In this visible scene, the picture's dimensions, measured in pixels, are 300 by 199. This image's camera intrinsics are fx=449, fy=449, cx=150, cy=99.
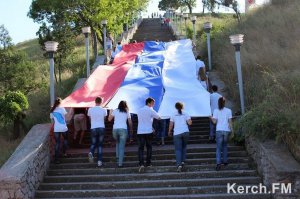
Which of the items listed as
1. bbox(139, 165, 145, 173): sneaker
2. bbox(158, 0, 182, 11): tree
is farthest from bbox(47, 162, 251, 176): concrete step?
bbox(158, 0, 182, 11): tree

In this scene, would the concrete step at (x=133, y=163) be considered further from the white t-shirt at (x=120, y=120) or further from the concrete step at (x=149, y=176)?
the white t-shirt at (x=120, y=120)

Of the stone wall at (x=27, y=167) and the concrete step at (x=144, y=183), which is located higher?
the stone wall at (x=27, y=167)

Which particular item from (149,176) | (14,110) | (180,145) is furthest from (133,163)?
(14,110)

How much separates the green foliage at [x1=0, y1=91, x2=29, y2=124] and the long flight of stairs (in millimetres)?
8286

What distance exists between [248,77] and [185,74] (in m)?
2.28

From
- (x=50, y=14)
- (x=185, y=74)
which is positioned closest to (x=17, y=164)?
(x=185, y=74)

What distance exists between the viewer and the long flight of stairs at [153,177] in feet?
35.4

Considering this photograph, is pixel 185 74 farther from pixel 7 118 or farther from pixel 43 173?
pixel 7 118

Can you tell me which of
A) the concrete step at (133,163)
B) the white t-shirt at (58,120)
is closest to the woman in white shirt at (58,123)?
the white t-shirt at (58,120)

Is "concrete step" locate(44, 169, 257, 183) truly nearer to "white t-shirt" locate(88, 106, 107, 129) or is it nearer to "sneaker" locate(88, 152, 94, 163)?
"sneaker" locate(88, 152, 94, 163)

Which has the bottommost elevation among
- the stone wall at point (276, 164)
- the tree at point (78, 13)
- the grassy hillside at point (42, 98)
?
the grassy hillside at point (42, 98)

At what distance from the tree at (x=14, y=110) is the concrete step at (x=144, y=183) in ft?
31.2

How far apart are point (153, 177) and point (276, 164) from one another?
3135mm

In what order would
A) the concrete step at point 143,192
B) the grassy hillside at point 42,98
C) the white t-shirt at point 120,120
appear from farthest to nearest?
the grassy hillside at point 42,98 → the white t-shirt at point 120,120 → the concrete step at point 143,192
